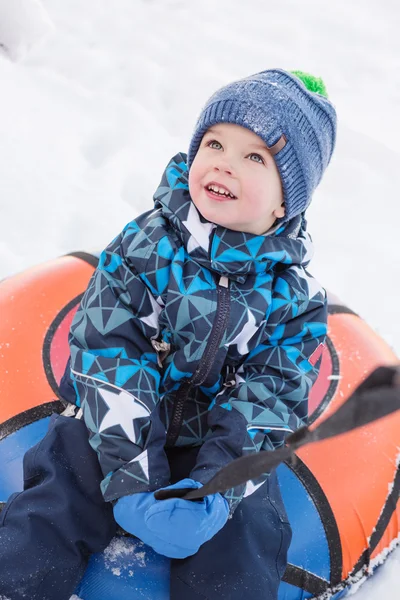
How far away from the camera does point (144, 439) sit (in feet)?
3.87

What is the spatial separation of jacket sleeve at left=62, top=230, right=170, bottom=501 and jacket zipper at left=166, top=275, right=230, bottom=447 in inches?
3.0

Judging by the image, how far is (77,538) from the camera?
1.12 m

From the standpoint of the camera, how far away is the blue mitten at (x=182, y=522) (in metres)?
1.06

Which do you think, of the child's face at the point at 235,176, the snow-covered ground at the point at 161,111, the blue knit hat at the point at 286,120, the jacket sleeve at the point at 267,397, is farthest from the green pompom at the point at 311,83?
the snow-covered ground at the point at 161,111

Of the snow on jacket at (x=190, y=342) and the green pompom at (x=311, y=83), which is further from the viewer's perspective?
the green pompom at (x=311, y=83)

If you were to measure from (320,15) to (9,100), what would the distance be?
7.54 ft

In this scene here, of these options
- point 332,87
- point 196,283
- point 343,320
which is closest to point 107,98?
point 332,87

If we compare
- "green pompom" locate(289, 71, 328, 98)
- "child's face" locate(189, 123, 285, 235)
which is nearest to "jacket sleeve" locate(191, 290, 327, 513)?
"child's face" locate(189, 123, 285, 235)

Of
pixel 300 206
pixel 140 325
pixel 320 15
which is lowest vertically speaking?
pixel 140 325

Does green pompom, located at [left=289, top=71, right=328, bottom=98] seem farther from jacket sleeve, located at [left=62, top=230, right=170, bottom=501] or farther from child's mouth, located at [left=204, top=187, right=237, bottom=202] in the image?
jacket sleeve, located at [left=62, top=230, right=170, bottom=501]

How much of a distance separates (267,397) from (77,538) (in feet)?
1.42

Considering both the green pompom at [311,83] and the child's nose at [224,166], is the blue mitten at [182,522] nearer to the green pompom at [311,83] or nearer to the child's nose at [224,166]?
the child's nose at [224,166]

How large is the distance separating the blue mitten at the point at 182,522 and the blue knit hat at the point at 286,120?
0.60m

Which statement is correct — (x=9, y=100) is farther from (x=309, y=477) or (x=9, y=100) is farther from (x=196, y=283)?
(x=309, y=477)
